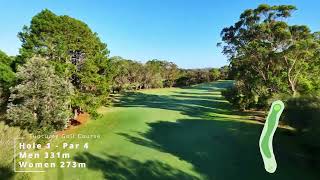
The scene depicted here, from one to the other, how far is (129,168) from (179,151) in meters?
4.27

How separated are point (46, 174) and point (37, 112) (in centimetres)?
623

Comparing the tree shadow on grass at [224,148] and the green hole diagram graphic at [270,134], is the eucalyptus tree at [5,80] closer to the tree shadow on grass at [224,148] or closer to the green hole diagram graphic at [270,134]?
the tree shadow on grass at [224,148]

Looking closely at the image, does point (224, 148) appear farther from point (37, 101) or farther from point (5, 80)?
point (5, 80)

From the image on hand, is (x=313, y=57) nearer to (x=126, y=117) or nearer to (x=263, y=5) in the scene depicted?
(x=263, y=5)

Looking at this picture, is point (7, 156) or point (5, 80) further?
point (5, 80)

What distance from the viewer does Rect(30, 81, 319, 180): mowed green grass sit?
16.9 meters

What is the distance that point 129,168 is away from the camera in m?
17.9

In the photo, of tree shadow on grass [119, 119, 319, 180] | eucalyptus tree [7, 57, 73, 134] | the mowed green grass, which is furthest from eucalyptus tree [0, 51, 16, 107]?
tree shadow on grass [119, 119, 319, 180]

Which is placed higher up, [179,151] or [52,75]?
[52,75]

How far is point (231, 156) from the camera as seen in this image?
64.5 ft

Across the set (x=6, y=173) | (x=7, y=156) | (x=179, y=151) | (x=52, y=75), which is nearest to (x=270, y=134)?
(x=6, y=173)

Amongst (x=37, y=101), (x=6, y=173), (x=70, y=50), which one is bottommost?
(x=6, y=173)

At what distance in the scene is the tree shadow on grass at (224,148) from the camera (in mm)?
16844

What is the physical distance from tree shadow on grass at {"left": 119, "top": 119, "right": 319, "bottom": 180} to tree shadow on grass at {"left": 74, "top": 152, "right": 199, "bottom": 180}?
5.33 ft
